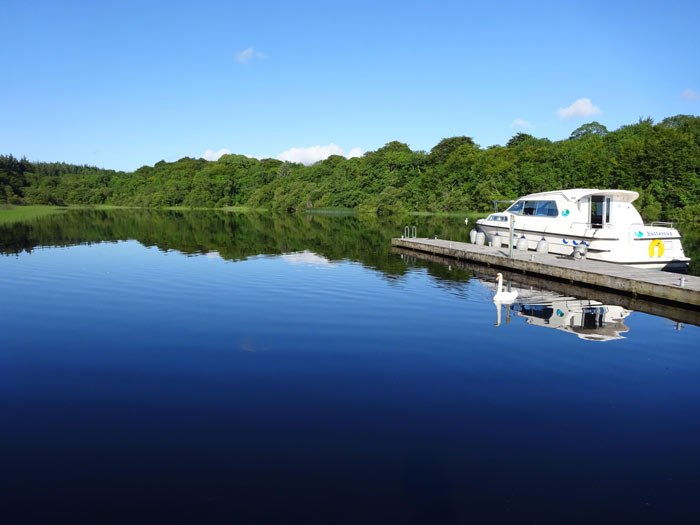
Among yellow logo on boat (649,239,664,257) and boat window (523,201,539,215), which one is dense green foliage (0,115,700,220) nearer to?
boat window (523,201,539,215)

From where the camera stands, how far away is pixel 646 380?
9789 mm

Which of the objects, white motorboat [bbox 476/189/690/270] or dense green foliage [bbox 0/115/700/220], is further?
dense green foliage [bbox 0/115/700/220]

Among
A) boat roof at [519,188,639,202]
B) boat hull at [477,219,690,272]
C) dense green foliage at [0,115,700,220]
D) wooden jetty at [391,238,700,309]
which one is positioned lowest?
wooden jetty at [391,238,700,309]

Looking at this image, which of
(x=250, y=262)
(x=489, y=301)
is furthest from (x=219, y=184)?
(x=489, y=301)

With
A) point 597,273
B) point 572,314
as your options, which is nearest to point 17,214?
point 597,273

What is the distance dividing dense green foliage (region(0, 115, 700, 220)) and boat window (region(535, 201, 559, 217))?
46.4 metres

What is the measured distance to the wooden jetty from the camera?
667 inches

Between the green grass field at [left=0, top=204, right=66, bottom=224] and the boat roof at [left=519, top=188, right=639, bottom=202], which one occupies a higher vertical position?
the green grass field at [left=0, top=204, right=66, bottom=224]

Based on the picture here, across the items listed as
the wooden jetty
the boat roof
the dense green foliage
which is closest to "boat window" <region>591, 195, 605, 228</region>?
the boat roof

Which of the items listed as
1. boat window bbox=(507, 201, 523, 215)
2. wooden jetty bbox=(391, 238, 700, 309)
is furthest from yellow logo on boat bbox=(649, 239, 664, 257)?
boat window bbox=(507, 201, 523, 215)

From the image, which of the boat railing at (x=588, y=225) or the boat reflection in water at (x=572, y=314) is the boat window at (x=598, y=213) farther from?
the boat reflection in water at (x=572, y=314)

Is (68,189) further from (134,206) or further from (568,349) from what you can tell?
(568,349)

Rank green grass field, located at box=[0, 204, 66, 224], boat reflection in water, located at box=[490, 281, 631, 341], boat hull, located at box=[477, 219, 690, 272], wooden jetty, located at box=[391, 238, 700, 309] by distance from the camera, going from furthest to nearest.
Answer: green grass field, located at box=[0, 204, 66, 224], boat hull, located at box=[477, 219, 690, 272], wooden jetty, located at box=[391, 238, 700, 309], boat reflection in water, located at box=[490, 281, 631, 341]

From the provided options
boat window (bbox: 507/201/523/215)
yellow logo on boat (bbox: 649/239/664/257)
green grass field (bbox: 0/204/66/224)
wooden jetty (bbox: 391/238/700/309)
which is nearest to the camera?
wooden jetty (bbox: 391/238/700/309)
